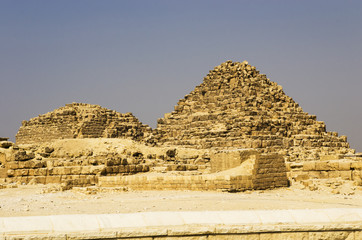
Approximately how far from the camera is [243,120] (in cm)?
4397

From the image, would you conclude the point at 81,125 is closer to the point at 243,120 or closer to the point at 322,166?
the point at 243,120

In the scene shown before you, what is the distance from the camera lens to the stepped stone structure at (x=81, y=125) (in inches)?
2699

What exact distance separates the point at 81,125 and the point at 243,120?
29.7 m

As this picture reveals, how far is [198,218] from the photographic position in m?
5.80

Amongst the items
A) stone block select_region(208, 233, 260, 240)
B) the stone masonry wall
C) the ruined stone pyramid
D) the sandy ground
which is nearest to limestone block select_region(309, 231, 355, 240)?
stone block select_region(208, 233, 260, 240)

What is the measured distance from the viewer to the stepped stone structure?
2699 inches

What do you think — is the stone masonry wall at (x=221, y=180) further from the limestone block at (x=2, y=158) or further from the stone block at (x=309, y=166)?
the limestone block at (x=2, y=158)

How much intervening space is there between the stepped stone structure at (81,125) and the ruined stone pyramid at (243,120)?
15.6m

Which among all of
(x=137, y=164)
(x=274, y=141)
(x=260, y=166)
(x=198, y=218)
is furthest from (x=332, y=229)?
(x=274, y=141)

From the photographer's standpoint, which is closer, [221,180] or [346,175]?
[221,180]

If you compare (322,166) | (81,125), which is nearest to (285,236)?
(322,166)

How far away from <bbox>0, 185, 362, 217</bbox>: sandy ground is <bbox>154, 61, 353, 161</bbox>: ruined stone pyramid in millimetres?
23773

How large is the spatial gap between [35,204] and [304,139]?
3541 cm

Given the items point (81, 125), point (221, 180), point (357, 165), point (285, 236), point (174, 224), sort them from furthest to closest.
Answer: point (81, 125), point (357, 165), point (221, 180), point (285, 236), point (174, 224)
